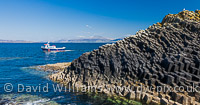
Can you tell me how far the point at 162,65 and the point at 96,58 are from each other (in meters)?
11.4

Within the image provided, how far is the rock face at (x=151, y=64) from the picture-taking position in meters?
22.6

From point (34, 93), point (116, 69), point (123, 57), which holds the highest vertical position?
point (123, 57)

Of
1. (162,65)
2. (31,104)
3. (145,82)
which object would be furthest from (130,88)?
(31,104)

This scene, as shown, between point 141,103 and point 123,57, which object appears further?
point 123,57

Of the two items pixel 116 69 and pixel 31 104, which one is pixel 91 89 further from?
pixel 31 104

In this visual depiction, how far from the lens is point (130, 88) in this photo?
965 inches

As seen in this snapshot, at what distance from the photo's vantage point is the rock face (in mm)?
22641

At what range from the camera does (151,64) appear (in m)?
26.9

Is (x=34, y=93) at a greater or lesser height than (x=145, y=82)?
lesser
